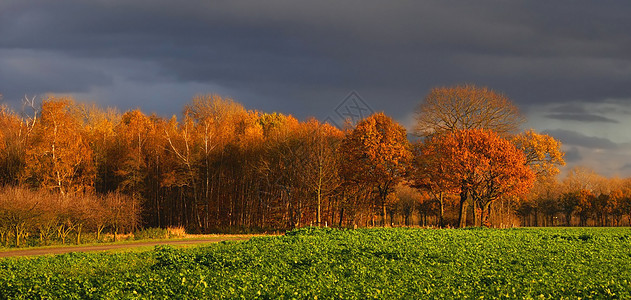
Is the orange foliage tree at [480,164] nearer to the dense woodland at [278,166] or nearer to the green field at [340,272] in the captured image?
the dense woodland at [278,166]

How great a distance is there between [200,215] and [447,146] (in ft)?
110

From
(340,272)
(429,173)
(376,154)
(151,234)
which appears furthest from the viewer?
(429,173)

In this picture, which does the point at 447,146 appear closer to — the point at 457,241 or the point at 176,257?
the point at 457,241

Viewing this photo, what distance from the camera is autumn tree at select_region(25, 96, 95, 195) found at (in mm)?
56906

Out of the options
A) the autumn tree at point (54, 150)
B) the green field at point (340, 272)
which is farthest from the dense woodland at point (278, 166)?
the green field at point (340, 272)

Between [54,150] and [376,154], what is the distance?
3597 cm

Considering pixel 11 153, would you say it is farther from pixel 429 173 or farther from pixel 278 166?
pixel 429 173

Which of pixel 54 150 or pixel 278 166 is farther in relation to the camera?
pixel 278 166

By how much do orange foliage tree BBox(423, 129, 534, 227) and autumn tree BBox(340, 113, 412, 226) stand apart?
413 centimetres

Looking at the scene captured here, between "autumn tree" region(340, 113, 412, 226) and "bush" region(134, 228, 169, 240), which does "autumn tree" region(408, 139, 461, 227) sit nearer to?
"autumn tree" region(340, 113, 412, 226)

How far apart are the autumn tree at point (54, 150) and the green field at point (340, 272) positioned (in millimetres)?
30650

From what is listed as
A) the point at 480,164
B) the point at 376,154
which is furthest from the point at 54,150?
the point at 480,164

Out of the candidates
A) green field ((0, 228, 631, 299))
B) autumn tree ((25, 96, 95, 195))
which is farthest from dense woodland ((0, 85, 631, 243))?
green field ((0, 228, 631, 299))

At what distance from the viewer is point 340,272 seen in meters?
21.2
